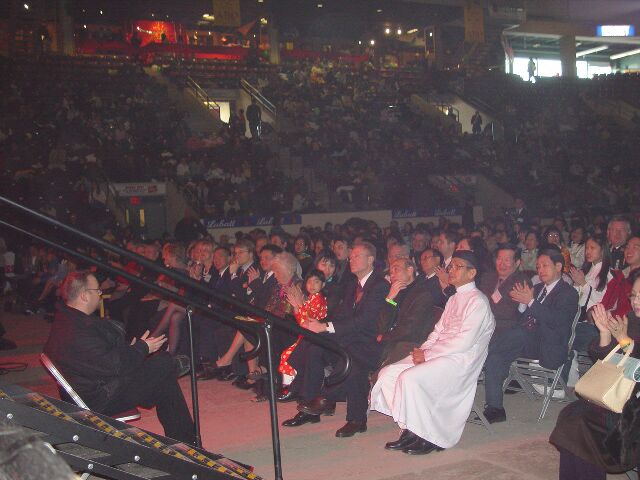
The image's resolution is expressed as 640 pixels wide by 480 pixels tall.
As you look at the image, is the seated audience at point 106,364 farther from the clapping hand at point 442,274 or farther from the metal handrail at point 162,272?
the clapping hand at point 442,274

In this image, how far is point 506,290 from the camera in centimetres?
708

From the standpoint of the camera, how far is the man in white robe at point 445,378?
554 centimetres

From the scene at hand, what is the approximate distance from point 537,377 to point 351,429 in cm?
178

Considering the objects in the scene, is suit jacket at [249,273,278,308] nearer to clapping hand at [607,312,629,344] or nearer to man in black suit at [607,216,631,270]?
man in black suit at [607,216,631,270]

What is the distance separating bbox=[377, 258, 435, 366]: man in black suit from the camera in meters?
6.33

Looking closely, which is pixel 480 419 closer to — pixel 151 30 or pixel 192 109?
pixel 192 109

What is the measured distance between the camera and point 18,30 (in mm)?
30297

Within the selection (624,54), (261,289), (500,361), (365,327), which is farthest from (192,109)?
(624,54)

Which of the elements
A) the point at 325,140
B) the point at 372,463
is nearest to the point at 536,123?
the point at 325,140

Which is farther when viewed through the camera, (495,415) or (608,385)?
(495,415)

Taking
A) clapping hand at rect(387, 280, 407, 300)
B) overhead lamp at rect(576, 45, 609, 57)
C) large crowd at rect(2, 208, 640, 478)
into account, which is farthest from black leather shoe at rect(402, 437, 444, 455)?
overhead lamp at rect(576, 45, 609, 57)

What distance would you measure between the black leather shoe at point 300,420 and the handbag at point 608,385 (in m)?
2.98

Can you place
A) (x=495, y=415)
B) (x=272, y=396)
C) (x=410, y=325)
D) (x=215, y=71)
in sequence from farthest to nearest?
(x=215, y=71) < (x=410, y=325) < (x=495, y=415) < (x=272, y=396)

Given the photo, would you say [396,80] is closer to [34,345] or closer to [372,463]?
[34,345]
